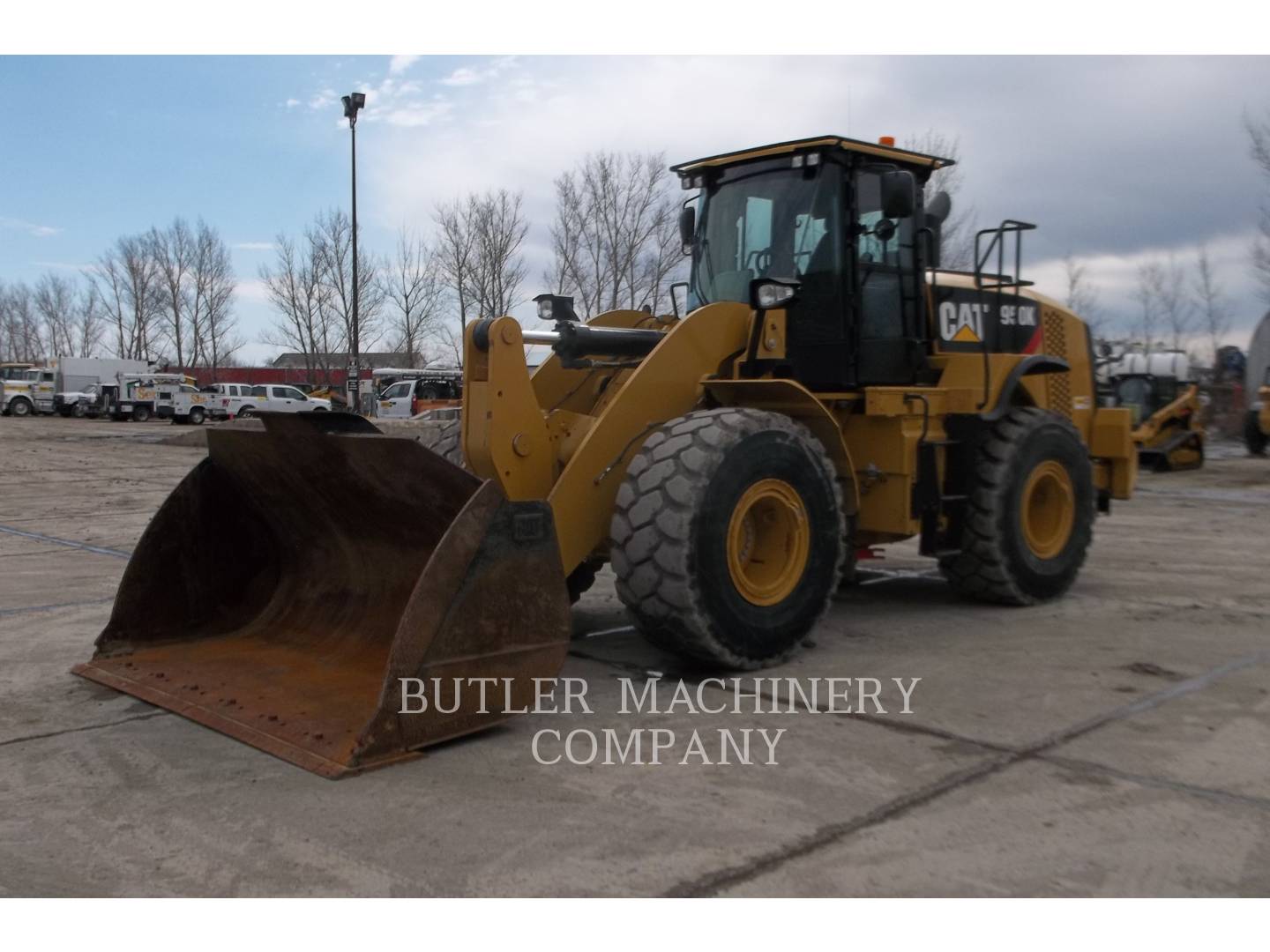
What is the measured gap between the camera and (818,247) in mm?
6320

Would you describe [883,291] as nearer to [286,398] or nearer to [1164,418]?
[1164,418]

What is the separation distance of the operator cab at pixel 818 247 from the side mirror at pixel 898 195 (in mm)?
44

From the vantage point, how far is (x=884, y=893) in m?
3.16

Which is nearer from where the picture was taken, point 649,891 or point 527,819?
point 649,891

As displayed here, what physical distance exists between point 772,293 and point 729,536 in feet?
4.57

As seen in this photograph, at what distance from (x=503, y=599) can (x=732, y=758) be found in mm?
1052

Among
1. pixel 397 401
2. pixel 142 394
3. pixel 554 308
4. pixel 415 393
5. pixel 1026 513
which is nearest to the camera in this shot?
pixel 554 308

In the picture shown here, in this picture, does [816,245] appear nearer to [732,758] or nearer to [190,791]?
[732,758]

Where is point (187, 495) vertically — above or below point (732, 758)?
above

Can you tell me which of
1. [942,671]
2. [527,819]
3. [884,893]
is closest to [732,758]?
[527,819]

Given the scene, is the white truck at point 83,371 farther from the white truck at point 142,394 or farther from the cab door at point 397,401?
the cab door at point 397,401

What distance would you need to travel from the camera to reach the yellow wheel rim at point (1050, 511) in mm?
7297

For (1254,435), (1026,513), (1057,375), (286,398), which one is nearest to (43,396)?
(286,398)

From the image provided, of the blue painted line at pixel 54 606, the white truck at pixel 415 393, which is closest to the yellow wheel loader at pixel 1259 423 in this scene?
the blue painted line at pixel 54 606
